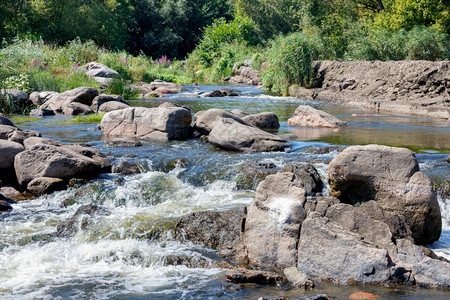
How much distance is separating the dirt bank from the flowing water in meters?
4.05

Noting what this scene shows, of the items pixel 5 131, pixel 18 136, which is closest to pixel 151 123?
pixel 18 136

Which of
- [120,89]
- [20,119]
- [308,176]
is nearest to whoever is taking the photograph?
[308,176]

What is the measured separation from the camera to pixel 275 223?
564cm

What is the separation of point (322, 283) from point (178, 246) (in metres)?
1.83

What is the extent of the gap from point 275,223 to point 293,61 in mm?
17563

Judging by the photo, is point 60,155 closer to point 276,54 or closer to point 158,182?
point 158,182

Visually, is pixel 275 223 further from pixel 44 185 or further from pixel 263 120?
pixel 263 120

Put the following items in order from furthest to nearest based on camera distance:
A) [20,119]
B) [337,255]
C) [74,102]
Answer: [74,102], [20,119], [337,255]

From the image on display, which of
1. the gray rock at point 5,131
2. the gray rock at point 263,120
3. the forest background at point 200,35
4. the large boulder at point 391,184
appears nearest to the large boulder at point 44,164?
the gray rock at point 5,131

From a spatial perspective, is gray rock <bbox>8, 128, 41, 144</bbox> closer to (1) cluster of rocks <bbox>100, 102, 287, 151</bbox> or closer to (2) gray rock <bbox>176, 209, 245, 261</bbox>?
(1) cluster of rocks <bbox>100, 102, 287, 151</bbox>

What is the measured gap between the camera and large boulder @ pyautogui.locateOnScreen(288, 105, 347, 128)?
43.7ft

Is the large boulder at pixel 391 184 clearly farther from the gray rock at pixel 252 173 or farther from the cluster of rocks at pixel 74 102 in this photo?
the cluster of rocks at pixel 74 102

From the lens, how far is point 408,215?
6.16 metres

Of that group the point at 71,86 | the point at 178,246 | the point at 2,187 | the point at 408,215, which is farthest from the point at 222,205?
the point at 71,86
